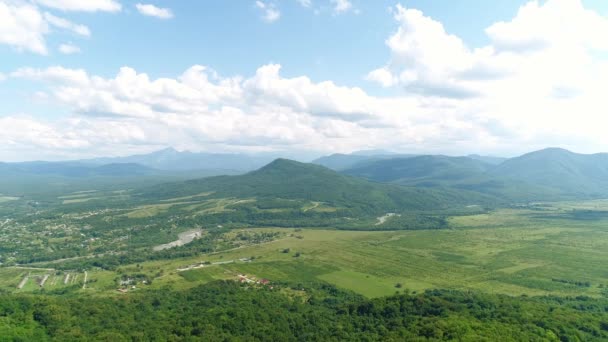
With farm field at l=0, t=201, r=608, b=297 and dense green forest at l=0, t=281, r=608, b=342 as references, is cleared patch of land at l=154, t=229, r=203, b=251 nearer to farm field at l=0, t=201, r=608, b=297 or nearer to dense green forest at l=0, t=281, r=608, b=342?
farm field at l=0, t=201, r=608, b=297

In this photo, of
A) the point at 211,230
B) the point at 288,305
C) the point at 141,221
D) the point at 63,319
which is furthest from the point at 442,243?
the point at 141,221

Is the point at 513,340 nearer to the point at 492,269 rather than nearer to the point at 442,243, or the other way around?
the point at 492,269

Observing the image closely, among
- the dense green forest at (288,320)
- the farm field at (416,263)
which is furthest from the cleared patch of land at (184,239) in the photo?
the dense green forest at (288,320)

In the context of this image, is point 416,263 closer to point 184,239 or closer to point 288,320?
point 288,320

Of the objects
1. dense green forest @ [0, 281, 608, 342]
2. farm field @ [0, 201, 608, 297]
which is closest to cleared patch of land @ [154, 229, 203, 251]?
farm field @ [0, 201, 608, 297]

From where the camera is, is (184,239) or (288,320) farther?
(184,239)

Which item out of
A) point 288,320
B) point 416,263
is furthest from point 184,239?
point 288,320
